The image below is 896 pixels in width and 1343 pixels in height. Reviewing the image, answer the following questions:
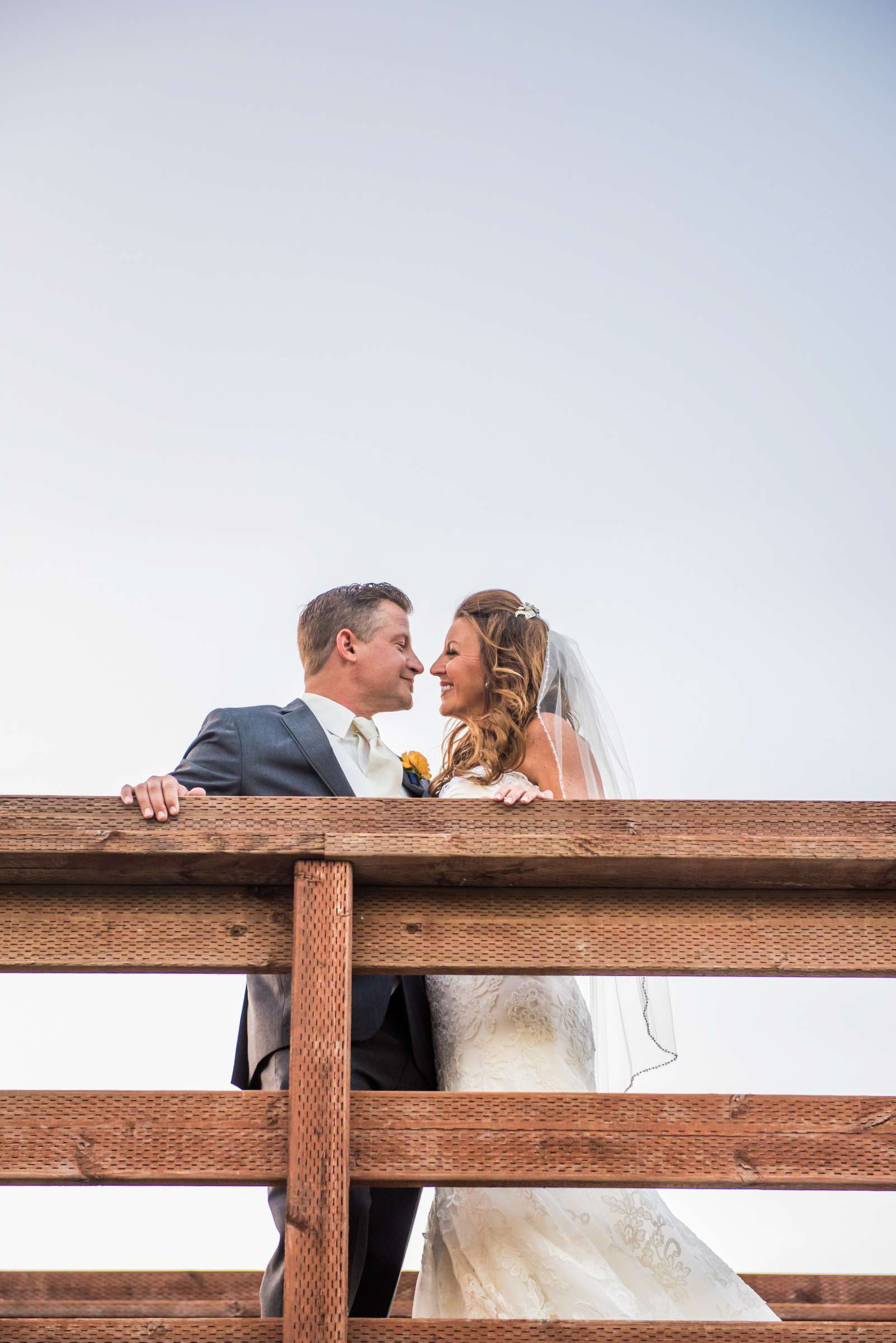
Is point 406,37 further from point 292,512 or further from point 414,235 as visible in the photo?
point 292,512

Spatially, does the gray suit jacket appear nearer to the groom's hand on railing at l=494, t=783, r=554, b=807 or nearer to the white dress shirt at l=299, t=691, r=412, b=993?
the white dress shirt at l=299, t=691, r=412, b=993

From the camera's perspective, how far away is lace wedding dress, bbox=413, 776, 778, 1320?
106 inches

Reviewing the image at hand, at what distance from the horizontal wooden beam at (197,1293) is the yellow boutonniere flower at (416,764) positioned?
5.55 feet

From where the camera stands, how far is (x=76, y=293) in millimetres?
10156

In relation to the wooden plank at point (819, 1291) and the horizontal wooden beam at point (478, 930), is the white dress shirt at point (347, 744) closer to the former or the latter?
the horizontal wooden beam at point (478, 930)

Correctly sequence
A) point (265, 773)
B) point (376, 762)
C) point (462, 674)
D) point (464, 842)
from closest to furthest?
point (464, 842) < point (265, 773) < point (376, 762) < point (462, 674)

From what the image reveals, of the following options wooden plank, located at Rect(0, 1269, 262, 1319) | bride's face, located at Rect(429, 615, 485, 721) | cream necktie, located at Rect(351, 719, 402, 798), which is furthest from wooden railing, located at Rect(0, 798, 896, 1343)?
wooden plank, located at Rect(0, 1269, 262, 1319)

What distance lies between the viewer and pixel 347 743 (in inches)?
150

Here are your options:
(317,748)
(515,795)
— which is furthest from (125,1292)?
(515,795)

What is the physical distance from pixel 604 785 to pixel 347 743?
78cm

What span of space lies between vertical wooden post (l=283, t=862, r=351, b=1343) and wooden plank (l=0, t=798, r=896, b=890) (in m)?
0.10

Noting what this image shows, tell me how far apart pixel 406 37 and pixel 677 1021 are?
9193mm

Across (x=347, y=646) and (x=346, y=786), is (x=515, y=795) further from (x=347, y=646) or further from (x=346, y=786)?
(x=347, y=646)

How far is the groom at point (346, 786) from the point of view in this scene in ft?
9.34
